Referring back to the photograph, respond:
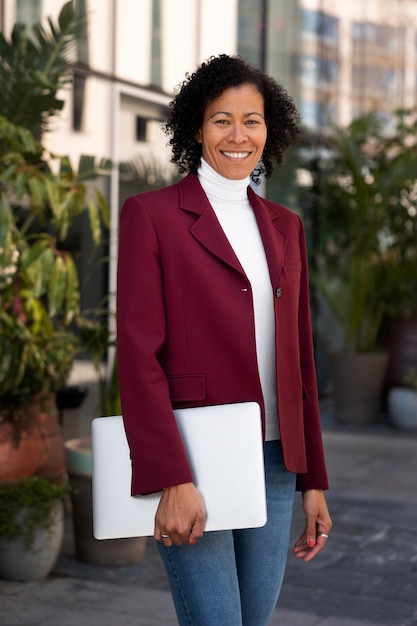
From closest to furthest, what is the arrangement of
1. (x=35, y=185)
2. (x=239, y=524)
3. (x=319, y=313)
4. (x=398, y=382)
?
(x=239, y=524)
(x=35, y=185)
(x=398, y=382)
(x=319, y=313)

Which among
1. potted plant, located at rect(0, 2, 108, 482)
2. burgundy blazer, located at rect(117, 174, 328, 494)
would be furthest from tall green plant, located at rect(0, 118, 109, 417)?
burgundy blazer, located at rect(117, 174, 328, 494)

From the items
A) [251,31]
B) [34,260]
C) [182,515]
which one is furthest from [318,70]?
[182,515]

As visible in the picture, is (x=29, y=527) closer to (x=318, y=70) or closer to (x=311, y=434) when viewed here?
(x=311, y=434)

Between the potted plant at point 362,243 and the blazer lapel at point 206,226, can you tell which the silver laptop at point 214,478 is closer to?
the blazer lapel at point 206,226

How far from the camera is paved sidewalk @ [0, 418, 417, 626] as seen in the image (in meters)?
3.79

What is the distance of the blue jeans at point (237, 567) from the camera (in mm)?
2002

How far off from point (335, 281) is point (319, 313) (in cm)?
55

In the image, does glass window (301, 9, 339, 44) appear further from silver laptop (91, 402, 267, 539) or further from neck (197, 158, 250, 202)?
silver laptop (91, 402, 267, 539)

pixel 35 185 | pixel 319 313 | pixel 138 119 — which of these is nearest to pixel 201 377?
pixel 35 185

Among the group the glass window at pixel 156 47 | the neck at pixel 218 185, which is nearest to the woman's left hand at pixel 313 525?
the neck at pixel 218 185

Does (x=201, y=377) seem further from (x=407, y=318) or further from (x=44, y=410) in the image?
(x=407, y=318)

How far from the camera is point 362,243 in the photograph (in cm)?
873

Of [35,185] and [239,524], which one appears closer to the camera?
[239,524]

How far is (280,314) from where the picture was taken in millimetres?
2135
